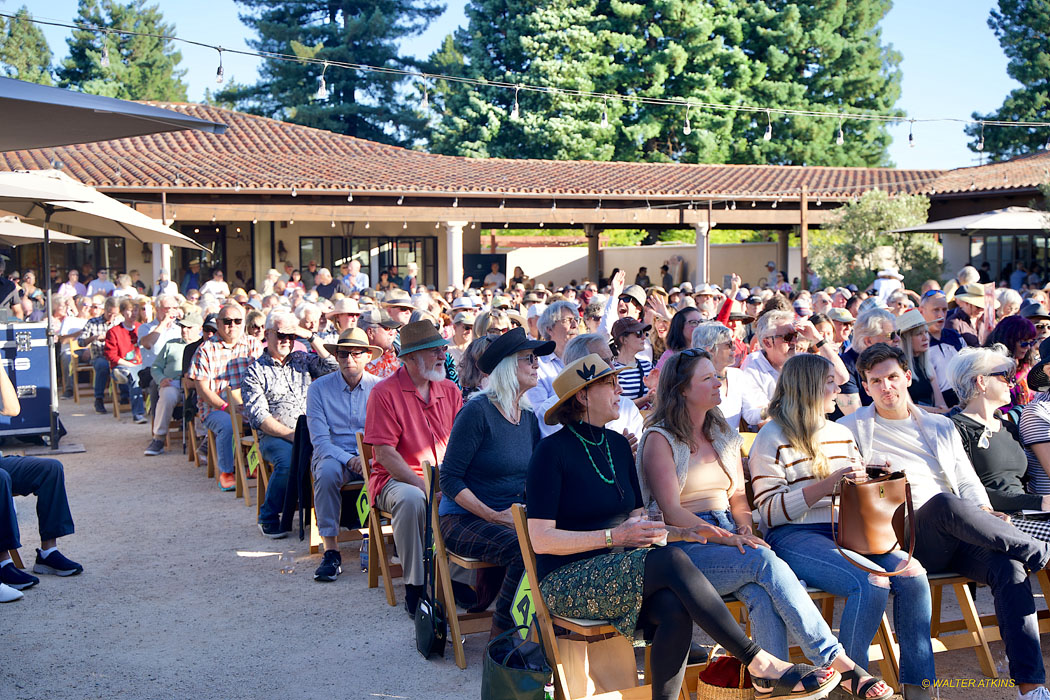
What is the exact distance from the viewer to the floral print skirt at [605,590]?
10.9ft

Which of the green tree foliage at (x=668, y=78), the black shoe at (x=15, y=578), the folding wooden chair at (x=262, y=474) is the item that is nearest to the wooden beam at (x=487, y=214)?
the green tree foliage at (x=668, y=78)

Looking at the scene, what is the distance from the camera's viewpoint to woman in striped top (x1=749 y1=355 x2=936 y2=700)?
3.64m

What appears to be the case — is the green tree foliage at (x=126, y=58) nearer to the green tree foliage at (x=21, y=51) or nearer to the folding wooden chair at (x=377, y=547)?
the green tree foliage at (x=21, y=51)

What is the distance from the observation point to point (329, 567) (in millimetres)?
5348

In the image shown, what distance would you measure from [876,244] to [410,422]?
697 inches

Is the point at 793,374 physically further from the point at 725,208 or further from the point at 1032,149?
the point at 1032,149

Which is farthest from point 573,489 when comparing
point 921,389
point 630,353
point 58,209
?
point 58,209

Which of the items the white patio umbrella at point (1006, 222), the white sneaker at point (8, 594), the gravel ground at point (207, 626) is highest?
the white patio umbrella at point (1006, 222)

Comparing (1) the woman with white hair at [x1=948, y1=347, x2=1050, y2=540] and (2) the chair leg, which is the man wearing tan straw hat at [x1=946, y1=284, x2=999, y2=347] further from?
(2) the chair leg

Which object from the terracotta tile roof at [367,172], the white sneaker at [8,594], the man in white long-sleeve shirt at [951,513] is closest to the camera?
the man in white long-sleeve shirt at [951,513]

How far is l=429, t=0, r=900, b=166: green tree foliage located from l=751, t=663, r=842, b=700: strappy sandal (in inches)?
1311

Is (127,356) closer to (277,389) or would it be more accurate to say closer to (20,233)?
(20,233)

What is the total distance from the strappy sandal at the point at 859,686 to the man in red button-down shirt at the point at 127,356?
908 centimetres

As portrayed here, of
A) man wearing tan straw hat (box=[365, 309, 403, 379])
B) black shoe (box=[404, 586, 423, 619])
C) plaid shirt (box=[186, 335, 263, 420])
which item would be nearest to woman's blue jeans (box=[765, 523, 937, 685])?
black shoe (box=[404, 586, 423, 619])
